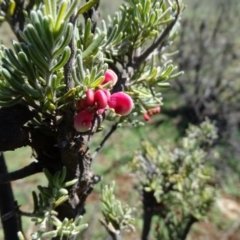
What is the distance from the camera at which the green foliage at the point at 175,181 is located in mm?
1283

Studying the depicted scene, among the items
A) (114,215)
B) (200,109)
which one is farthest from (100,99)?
(200,109)

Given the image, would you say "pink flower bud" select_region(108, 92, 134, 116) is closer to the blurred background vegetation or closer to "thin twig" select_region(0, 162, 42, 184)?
"thin twig" select_region(0, 162, 42, 184)

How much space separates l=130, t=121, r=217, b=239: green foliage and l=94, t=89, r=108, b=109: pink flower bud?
64cm

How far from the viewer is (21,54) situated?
61 cm

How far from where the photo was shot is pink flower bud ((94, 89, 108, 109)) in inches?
25.2

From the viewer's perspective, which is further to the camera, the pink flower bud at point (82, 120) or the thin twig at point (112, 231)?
the thin twig at point (112, 231)

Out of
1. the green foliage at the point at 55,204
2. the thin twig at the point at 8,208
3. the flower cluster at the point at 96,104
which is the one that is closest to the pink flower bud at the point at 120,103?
the flower cluster at the point at 96,104

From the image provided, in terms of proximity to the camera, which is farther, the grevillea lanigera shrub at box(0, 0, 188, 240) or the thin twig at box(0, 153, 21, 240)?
the thin twig at box(0, 153, 21, 240)

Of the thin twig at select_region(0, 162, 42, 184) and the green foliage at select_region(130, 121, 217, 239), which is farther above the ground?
the thin twig at select_region(0, 162, 42, 184)

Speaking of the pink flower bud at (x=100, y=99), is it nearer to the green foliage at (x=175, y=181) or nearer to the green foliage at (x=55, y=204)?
the green foliage at (x=55, y=204)

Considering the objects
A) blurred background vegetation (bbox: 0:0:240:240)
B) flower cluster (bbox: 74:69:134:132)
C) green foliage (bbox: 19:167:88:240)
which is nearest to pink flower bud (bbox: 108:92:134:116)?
flower cluster (bbox: 74:69:134:132)

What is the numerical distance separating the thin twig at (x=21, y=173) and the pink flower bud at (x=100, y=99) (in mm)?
206

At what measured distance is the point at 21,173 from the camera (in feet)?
2.51

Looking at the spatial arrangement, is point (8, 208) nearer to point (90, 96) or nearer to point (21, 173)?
point (21, 173)
